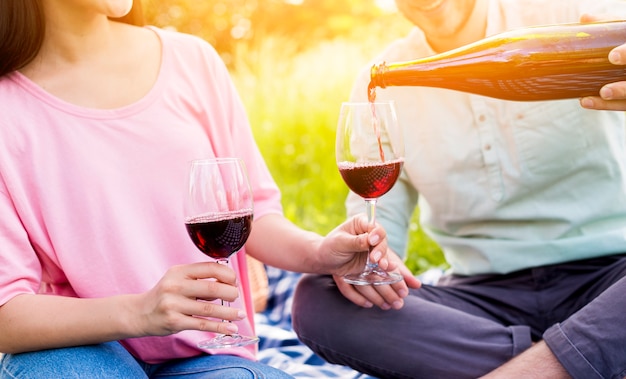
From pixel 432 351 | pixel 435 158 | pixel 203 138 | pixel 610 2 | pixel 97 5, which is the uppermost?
pixel 97 5

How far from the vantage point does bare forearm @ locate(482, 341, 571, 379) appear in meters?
2.00

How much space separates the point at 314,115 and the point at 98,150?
3.89 meters

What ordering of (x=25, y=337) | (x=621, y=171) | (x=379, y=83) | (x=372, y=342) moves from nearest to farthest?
(x=25, y=337)
(x=379, y=83)
(x=372, y=342)
(x=621, y=171)

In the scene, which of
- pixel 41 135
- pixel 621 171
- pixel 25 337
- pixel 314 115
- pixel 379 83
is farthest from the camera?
Answer: pixel 314 115

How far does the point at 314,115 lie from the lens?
232 inches

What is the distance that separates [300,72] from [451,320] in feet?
15.2

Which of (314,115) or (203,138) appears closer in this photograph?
(203,138)

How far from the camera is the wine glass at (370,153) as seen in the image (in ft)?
6.75

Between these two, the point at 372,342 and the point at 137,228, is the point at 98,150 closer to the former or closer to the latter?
the point at 137,228

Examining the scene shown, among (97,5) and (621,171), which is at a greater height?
(97,5)

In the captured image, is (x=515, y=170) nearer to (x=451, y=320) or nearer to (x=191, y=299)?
(x=451, y=320)

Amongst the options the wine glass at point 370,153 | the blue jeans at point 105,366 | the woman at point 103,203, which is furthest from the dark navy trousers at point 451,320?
the blue jeans at point 105,366

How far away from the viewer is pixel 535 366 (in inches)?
79.5

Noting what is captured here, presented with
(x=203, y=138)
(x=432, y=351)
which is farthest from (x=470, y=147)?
(x=203, y=138)
